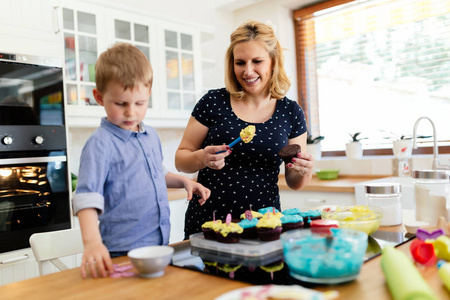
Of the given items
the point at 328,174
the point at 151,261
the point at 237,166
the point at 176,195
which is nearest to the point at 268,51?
the point at 237,166

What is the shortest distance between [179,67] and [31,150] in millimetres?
1408

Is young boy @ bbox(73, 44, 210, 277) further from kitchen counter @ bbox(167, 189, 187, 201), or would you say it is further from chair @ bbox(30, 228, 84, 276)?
kitchen counter @ bbox(167, 189, 187, 201)

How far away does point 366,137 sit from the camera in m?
3.36

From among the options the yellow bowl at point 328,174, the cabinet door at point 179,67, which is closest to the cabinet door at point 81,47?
the cabinet door at point 179,67

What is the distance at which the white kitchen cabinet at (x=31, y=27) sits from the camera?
2.16 m

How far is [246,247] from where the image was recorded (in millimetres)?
946

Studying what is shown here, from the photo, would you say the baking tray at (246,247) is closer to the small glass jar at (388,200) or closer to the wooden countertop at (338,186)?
the small glass jar at (388,200)

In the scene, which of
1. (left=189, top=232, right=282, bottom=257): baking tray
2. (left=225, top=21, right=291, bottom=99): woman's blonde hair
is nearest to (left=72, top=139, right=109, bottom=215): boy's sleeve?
(left=189, top=232, right=282, bottom=257): baking tray

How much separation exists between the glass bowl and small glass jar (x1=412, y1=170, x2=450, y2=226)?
234 mm

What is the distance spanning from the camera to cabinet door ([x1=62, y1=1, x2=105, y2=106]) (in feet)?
8.56

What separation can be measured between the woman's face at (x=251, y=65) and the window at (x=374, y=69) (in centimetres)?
199

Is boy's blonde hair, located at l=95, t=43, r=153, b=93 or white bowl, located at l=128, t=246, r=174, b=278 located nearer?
white bowl, located at l=128, t=246, r=174, b=278

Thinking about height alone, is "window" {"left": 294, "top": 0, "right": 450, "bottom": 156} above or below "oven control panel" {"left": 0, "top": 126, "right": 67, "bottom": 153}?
above

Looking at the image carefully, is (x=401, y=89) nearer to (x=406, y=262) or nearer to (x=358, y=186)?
(x=358, y=186)
